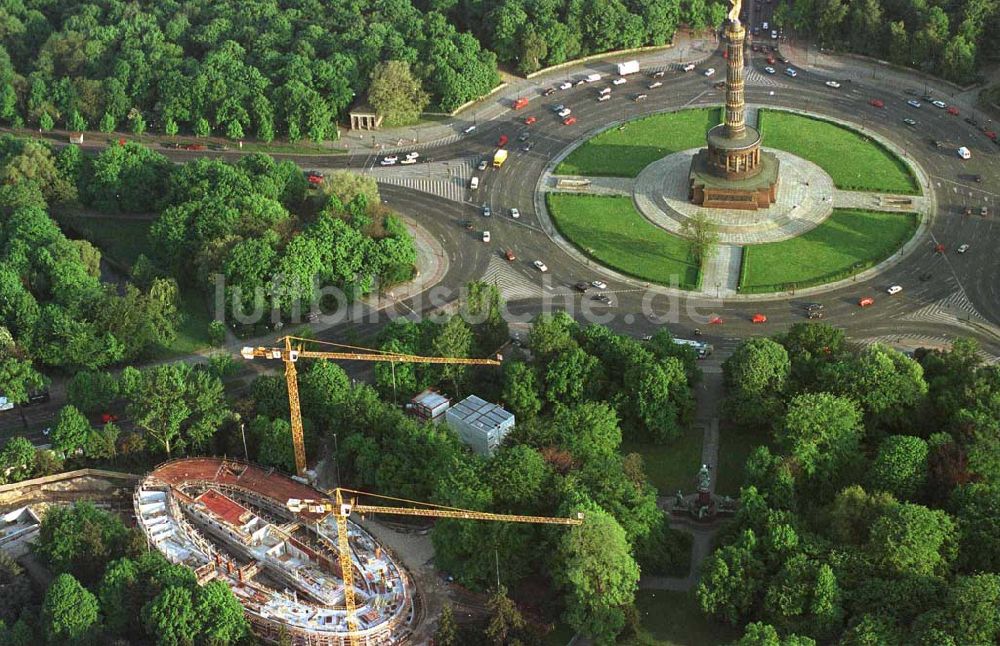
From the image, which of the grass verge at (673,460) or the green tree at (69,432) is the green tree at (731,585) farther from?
the green tree at (69,432)

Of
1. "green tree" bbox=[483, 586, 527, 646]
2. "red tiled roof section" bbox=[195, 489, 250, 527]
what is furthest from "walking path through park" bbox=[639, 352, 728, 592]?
"red tiled roof section" bbox=[195, 489, 250, 527]

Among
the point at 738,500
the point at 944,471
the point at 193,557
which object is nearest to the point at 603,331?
the point at 738,500

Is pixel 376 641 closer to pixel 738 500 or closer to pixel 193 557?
pixel 193 557

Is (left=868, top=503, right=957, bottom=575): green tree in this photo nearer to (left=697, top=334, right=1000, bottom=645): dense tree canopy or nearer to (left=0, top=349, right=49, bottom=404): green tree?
(left=697, top=334, right=1000, bottom=645): dense tree canopy

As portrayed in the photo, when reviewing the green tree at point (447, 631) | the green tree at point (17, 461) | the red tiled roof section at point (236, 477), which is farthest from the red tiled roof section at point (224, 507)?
the green tree at point (447, 631)

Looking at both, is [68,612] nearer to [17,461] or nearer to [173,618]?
[173,618]

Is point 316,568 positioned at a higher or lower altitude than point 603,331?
lower

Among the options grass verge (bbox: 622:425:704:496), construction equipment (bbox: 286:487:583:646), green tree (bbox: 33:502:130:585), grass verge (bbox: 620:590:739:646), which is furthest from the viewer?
grass verge (bbox: 622:425:704:496)
